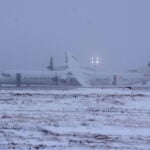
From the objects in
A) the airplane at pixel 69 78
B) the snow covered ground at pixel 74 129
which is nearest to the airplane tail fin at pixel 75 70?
the airplane at pixel 69 78

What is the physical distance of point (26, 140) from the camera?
33.6ft

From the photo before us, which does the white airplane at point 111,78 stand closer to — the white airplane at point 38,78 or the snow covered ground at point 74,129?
the white airplane at point 38,78

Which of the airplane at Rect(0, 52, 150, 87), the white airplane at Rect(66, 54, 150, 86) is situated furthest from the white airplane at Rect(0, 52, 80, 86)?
the white airplane at Rect(66, 54, 150, 86)

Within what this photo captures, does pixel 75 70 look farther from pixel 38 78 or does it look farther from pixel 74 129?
pixel 74 129

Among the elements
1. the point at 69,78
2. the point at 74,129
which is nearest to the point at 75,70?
the point at 69,78

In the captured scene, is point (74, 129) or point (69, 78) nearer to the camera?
point (74, 129)

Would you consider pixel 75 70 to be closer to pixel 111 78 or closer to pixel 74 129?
pixel 111 78

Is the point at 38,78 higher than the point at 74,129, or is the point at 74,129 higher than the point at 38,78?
the point at 38,78

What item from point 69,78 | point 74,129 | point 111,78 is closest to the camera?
point 74,129

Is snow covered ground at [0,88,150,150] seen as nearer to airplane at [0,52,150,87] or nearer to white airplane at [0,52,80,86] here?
airplane at [0,52,150,87]

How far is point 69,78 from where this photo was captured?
51.2 metres

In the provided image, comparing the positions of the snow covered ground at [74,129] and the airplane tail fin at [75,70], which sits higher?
the airplane tail fin at [75,70]

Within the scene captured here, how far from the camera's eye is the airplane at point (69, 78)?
5097 centimetres

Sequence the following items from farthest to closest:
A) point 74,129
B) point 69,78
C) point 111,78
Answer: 1. point 111,78
2. point 69,78
3. point 74,129
